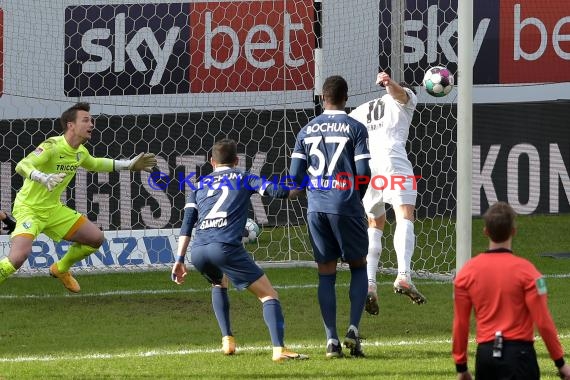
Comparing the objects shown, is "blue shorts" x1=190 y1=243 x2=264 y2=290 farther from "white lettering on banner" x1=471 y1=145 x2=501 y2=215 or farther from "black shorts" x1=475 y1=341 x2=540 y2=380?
"white lettering on banner" x1=471 y1=145 x2=501 y2=215

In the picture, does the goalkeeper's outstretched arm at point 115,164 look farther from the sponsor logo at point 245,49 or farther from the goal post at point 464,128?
the sponsor logo at point 245,49

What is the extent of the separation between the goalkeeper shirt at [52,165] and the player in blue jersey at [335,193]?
2554 mm

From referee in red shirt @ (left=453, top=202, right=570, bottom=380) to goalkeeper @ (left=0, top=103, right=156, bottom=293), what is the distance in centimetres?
512

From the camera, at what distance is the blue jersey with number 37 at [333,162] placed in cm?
807

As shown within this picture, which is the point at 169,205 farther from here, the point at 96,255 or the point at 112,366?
the point at 112,366

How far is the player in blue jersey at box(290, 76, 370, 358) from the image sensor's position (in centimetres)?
807

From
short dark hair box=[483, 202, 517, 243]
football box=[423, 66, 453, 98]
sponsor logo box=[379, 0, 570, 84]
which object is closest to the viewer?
short dark hair box=[483, 202, 517, 243]

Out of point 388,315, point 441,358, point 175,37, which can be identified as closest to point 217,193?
point 441,358

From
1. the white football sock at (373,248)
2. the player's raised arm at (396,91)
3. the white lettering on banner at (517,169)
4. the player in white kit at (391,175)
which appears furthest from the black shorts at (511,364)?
the white lettering on banner at (517,169)

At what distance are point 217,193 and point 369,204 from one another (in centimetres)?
224

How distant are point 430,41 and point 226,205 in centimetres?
697

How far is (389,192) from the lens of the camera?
9.73 m

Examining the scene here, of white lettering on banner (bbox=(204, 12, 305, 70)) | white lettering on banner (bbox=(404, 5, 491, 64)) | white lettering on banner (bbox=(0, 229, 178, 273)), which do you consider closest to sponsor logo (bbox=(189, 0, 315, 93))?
white lettering on banner (bbox=(204, 12, 305, 70))

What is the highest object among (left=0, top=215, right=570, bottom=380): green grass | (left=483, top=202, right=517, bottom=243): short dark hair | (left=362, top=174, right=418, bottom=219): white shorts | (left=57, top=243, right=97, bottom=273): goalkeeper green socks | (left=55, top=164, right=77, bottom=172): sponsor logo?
(left=55, top=164, right=77, bottom=172): sponsor logo
